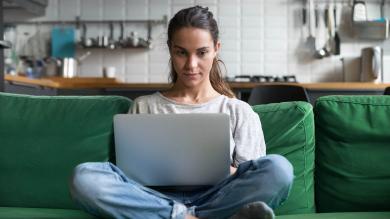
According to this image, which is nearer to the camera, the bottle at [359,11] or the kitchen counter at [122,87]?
the kitchen counter at [122,87]

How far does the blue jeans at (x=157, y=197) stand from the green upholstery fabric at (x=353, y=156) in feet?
1.17

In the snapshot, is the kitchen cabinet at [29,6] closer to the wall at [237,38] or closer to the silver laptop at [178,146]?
the wall at [237,38]

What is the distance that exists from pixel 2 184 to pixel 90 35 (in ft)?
9.87

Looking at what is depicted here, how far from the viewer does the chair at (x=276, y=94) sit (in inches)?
117

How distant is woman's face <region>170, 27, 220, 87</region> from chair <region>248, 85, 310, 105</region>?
1275 mm

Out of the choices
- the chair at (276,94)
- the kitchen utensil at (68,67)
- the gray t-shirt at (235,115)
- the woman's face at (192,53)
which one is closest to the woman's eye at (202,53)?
the woman's face at (192,53)

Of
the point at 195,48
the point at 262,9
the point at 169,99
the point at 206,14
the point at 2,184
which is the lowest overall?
the point at 2,184

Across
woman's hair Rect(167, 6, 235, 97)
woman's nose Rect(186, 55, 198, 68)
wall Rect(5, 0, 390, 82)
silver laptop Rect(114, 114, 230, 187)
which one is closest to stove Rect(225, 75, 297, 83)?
wall Rect(5, 0, 390, 82)

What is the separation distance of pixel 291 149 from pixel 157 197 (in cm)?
51

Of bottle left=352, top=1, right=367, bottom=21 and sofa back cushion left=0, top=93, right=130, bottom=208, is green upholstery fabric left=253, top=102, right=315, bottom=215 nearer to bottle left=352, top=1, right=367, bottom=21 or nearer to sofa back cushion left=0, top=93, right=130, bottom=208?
sofa back cushion left=0, top=93, right=130, bottom=208

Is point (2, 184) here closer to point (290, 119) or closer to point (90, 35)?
point (290, 119)

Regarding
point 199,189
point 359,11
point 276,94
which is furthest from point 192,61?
point 359,11

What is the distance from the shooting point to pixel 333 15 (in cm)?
453

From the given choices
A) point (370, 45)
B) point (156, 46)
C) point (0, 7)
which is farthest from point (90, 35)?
point (370, 45)
